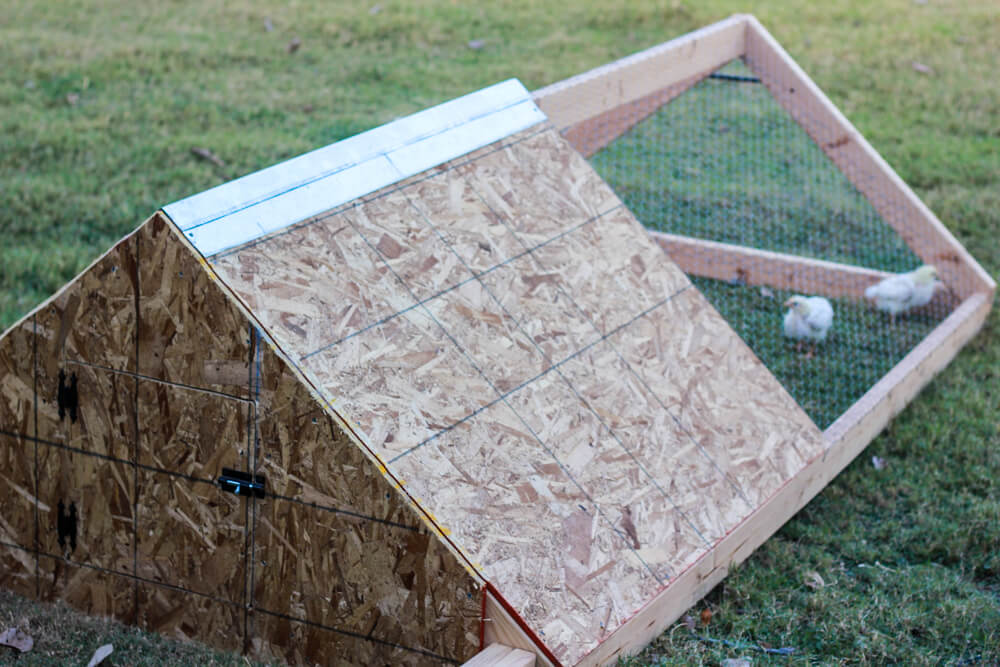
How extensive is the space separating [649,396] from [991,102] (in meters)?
6.34

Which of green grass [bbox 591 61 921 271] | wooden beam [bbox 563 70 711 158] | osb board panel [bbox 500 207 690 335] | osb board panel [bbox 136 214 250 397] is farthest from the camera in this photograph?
green grass [bbox 591 61 921 271]

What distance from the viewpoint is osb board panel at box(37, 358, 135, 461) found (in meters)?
2.91

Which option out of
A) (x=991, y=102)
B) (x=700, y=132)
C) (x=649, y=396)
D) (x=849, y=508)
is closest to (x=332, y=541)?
(x=649, y=396)

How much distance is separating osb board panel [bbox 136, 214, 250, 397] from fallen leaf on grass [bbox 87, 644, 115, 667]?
765 mm

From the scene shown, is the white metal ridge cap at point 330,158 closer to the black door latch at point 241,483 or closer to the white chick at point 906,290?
the black door latch at point 241,483

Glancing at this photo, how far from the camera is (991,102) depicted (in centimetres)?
823

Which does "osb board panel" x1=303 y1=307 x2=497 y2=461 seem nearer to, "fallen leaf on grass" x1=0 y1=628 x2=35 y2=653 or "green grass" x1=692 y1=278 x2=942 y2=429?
"fallen leaf on grass" x1=0 y1=628 x2=35 y2=653

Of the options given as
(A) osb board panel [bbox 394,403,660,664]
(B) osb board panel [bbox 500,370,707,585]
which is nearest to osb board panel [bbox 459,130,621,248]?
(B) osb board panel [bbox 500,370,707,585]

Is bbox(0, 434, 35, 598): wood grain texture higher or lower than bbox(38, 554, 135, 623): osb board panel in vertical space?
higher

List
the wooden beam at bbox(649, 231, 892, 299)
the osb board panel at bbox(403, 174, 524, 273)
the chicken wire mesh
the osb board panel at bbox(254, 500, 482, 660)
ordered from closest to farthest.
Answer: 1. the osb board panel at bbox(254, 500, 482, 660)
2. the osb board panel at bbox(403, 174, 524, 273)
3. the chicken wire mesh
4. the wooden beam at bbox(649, 231, 892, 299)

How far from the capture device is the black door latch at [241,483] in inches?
107

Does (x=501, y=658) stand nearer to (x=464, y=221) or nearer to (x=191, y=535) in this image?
(x=191, y=535)

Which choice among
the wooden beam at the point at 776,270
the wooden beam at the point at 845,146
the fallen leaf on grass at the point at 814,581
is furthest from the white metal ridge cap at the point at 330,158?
the wooden beam at the point at 776,270

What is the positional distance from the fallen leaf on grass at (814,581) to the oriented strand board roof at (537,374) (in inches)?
12.8
